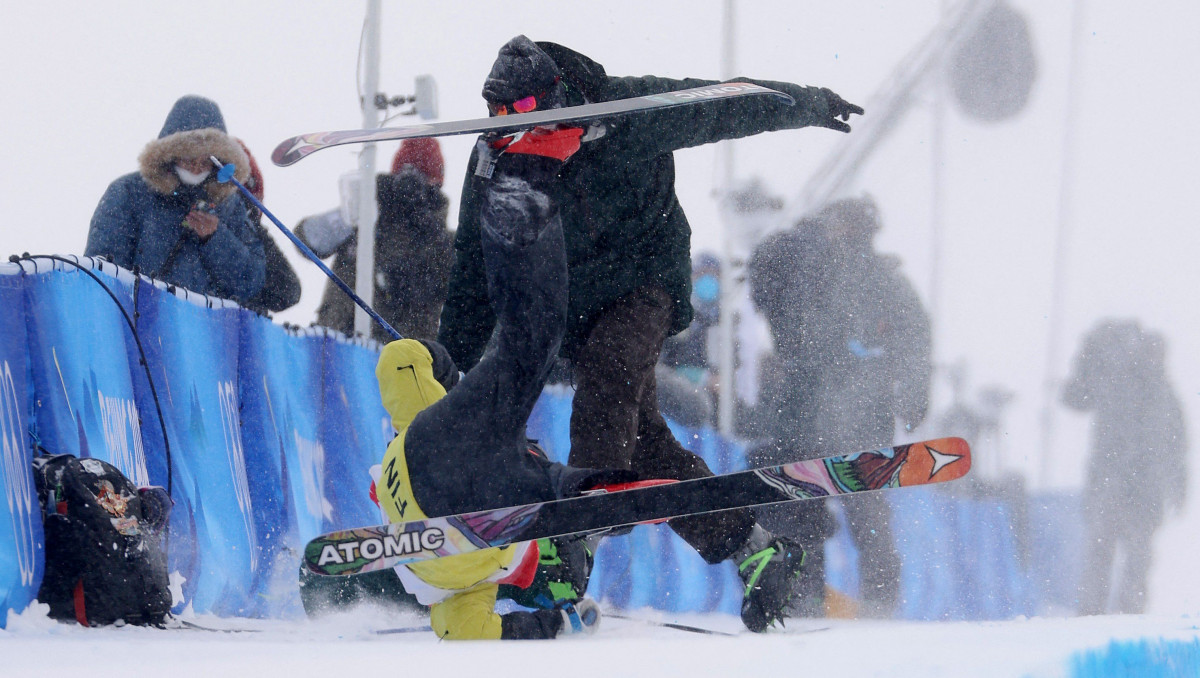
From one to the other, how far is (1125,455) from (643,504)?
8.10ft

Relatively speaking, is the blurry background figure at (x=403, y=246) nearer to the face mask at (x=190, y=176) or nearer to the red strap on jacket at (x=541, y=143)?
the face mask at (x=190, y=176)

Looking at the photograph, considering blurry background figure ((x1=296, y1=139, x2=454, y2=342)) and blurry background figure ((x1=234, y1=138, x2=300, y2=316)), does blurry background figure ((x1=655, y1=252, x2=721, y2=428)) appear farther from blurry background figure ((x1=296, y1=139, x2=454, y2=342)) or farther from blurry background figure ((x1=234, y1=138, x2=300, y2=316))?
blurry background figure ((x1=234, y1=138, x2=300, y2=316))

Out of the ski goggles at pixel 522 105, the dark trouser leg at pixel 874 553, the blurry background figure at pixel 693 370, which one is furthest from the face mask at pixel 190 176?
the dark trouser leg at pixel 874 553

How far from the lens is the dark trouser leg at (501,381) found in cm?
195

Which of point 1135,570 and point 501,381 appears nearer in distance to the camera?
point 501,381

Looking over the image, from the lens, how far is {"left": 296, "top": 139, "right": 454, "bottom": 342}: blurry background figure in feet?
11.4

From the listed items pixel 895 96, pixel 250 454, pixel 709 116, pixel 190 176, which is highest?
pixel 895 96

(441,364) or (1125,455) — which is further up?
(441,364)

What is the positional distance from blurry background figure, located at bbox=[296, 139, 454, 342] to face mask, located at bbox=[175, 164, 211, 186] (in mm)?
692

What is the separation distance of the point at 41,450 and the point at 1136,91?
3775 mm

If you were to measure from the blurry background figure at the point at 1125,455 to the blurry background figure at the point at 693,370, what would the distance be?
1.32m

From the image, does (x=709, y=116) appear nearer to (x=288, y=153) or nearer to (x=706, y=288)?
(x=288, y=153)

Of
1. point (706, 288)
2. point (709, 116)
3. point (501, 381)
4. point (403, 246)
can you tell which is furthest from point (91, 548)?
point (706, 288)

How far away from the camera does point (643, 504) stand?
77.4 inches
